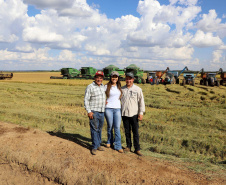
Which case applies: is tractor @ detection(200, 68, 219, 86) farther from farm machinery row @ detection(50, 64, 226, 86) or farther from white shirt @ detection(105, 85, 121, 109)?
white shirt @ detection(105, 85, 121, 109)

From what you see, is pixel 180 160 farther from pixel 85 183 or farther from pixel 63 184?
pixel 63 184

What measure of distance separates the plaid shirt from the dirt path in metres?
1.06

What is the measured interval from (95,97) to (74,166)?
149cm

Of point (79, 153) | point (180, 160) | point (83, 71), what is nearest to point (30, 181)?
point (79, 153)

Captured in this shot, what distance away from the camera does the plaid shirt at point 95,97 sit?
14.1ft

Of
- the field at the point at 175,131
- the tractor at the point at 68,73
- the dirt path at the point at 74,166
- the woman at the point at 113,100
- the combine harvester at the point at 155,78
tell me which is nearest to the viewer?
the dirt path at the point at 74,166

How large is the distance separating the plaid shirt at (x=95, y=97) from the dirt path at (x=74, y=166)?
106 cm

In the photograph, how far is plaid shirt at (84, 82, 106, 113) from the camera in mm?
4297

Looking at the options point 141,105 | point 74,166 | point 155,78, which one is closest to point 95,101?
point 141,105

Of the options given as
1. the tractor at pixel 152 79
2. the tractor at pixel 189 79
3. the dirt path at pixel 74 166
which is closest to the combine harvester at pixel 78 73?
the tractor at pixel 152 79

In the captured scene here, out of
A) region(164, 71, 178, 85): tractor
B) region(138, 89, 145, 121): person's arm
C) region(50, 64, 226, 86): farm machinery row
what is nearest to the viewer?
region(138, 89, 145, 121): person's arm

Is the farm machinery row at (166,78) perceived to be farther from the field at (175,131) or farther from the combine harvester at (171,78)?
the field at (175,131)

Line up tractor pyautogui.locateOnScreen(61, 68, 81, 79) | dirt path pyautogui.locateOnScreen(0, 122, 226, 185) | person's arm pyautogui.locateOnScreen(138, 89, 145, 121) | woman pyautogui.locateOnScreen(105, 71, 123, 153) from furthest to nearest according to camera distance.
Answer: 1. tractor pyautogui.locateOnScreen(61, 68, 81, 79)
2. person's arm pyautogui.locateOnScreen(138, 89, 145, 121)
3. woman pyautogui.locateOnScreen(105, 71, 123, 153)
4. dirt path pyautogui.locateOnScreen(0, 122, 226, 185)

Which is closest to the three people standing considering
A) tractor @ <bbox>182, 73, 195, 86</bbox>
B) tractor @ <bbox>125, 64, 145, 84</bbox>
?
tractor @ <bbox>182, 73, 195, 86</bbox>
